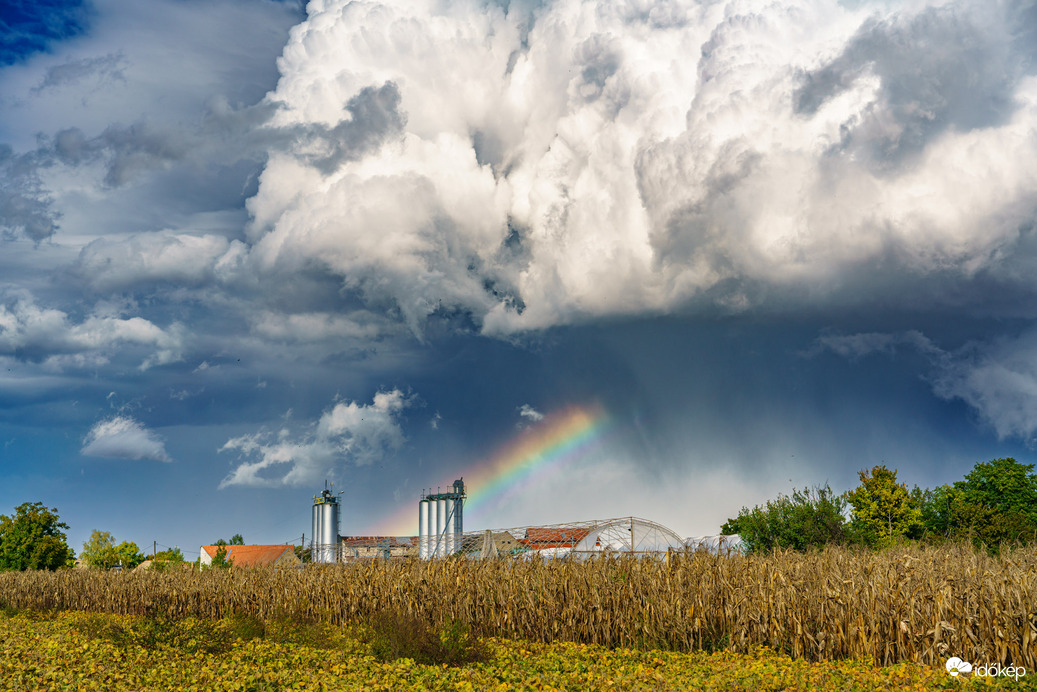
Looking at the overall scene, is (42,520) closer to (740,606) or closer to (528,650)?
(528,650)

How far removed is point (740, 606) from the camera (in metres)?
17.6

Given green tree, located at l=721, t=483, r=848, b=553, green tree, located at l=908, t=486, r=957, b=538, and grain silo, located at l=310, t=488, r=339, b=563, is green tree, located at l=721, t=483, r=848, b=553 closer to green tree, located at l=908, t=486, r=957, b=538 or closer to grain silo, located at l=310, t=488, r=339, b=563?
green tree, located at l=908, t=486, r=957, b=538

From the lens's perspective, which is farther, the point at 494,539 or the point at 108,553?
the point at 108,553

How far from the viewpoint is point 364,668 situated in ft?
54.0

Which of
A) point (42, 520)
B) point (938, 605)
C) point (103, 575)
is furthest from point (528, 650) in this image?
point (42, 520)

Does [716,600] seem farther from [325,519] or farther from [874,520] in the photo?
[325,519]

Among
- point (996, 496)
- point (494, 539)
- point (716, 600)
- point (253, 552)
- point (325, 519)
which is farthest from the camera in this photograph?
point (253, 552)

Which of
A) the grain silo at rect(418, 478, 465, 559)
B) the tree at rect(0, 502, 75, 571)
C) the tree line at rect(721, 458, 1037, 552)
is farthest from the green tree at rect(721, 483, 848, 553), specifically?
the tree at rect(0, 502, 75, 571)

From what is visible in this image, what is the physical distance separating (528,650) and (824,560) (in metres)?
7.68

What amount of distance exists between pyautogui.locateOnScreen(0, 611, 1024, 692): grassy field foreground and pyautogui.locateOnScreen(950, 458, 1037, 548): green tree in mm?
42640

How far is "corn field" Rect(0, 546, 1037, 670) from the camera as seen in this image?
576 inches

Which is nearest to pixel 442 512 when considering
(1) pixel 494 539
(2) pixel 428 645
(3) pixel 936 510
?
(1) pixel 494 539

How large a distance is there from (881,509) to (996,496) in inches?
613

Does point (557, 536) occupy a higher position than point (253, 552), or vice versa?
point (557, 536)
